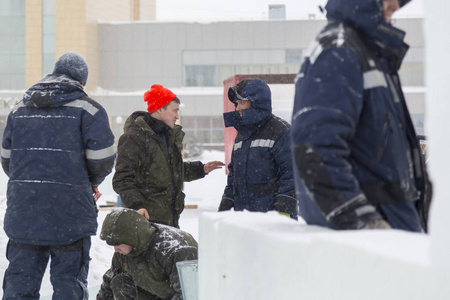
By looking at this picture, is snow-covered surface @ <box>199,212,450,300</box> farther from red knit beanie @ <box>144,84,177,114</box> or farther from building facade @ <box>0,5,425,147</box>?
building facade @ <box>0,5,425,147</box>

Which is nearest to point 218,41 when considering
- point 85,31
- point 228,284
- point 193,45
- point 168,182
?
point 193,45

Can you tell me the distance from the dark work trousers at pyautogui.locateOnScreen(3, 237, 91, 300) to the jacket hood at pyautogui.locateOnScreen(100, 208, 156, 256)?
174mm

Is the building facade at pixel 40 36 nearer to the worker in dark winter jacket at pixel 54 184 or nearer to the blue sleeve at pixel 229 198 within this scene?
the blue sleeve at pixel 229 198

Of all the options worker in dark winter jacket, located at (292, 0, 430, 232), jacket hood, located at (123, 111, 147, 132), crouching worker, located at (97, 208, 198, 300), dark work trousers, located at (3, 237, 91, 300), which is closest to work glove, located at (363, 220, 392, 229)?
worker in dark winter jacket, located at (292, 0, 430, 232)

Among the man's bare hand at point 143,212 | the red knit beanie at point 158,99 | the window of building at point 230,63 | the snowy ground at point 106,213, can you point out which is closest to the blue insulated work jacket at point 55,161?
the man's bare hand at point 143,212

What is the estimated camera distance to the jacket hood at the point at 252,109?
13.6ft

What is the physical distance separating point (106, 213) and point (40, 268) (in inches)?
283

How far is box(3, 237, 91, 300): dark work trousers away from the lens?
3773 millimetres

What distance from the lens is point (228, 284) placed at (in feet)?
7.27

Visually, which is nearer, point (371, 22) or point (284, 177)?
point (371, 22)

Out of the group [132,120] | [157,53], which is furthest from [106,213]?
[157,53]

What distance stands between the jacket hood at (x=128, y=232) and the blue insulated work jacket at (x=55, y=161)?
107 millimetres

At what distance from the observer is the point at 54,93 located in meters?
3.80

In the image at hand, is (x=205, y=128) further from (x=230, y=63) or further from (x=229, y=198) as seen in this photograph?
(x=229, y=198)
